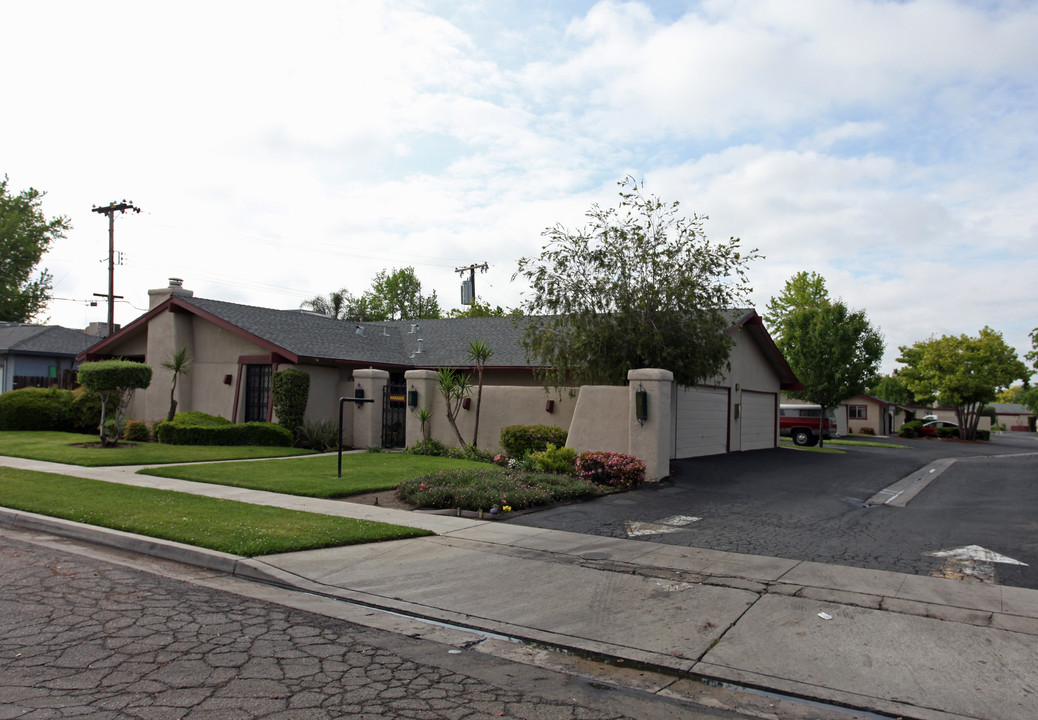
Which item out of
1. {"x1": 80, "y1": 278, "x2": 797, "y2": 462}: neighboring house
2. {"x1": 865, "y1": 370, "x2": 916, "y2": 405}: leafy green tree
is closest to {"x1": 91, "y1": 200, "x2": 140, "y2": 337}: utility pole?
{"x1": 80, "y1": 278, "x2": 797, "y2": 462}: neighboring house

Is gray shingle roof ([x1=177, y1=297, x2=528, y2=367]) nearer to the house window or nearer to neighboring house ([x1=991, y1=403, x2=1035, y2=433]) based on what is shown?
the house window

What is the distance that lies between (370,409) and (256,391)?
4687mm

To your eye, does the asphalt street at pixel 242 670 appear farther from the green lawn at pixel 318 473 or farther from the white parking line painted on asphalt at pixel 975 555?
the green lawn at pixel 318 473

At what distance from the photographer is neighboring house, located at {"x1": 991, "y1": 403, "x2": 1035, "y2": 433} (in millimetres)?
94438

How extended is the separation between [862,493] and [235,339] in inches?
741

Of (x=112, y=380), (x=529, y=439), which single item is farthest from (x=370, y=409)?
(x=112, y=380)

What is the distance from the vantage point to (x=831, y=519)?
457 inches

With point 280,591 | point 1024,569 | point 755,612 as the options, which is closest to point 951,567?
point 1024,569

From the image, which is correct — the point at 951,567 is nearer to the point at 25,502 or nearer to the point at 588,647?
the point at 588,647

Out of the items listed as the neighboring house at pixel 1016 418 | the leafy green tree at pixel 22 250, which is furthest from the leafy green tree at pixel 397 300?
the neighboring house at pixel 1016 418

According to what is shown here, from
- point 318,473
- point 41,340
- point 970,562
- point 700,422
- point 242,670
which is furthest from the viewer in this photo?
point 41,340

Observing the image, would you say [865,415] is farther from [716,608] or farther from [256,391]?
[716,608]

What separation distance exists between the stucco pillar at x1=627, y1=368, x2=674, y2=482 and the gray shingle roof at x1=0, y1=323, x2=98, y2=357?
112 ft

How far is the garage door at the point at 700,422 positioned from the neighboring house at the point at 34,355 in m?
30.0
